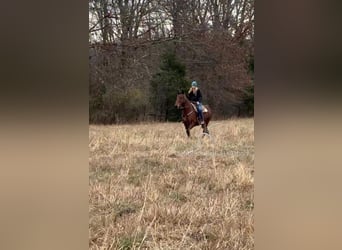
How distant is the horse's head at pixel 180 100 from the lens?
2.10 metres

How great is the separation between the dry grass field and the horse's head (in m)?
0.11

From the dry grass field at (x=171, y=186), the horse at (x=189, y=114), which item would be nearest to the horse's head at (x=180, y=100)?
the horse at (x=189, y=114)

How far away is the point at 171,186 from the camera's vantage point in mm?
2084

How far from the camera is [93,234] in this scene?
6.30ft

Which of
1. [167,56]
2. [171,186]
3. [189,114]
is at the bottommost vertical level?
[171,186]

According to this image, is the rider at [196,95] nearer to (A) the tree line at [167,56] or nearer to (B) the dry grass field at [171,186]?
(A) the tree line at [167,56]

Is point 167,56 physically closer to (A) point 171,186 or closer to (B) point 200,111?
(B) point 200,111

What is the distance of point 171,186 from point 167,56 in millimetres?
650

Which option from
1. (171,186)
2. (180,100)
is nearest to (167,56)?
(180,100)

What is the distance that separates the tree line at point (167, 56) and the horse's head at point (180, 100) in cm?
3

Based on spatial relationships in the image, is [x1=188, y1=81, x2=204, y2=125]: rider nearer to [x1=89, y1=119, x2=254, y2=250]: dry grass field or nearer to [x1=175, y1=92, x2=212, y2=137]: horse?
[x1=175, y1=92, x2=212, y2=137]: horse
